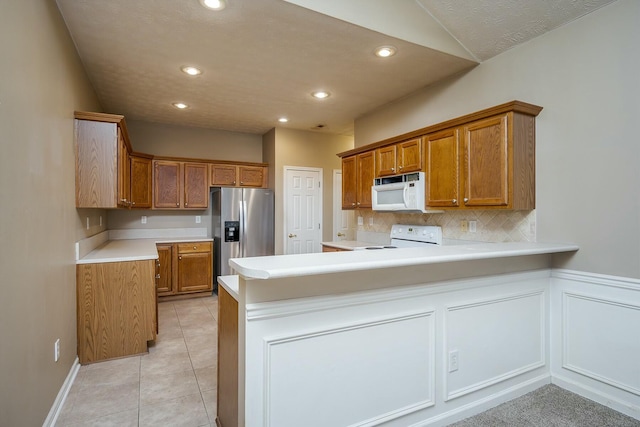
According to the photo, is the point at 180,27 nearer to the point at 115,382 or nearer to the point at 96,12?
the point at 96,12

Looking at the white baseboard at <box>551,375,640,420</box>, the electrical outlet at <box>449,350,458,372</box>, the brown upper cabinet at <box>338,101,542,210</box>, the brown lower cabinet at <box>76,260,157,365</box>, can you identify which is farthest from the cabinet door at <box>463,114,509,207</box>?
the brown lower cabinet at <box>76,260,157,365</box>

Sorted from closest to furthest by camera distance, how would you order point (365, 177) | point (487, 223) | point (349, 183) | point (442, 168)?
point (487, 223), point (442, 168), point (365, 177), point (349, 183)

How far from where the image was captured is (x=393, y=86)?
3.71m

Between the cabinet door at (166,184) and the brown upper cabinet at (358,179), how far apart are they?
8.63 ft

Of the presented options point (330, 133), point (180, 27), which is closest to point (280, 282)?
point (180, 27)

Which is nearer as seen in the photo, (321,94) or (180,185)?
(321,94)

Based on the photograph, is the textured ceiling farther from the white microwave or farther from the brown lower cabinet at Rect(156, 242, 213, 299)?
the brown lower cabinet at Rect(156, 242, 213, 299)

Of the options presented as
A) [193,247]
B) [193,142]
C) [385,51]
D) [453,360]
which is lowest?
[453,360]

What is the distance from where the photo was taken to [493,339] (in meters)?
2.18

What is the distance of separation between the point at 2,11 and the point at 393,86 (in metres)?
3.19

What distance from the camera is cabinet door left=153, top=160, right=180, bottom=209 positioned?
5.11 m

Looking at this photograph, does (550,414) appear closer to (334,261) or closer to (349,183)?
(334,261)

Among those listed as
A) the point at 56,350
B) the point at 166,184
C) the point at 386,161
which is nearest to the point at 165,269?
the point at 166,184

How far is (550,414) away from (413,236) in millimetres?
2006
